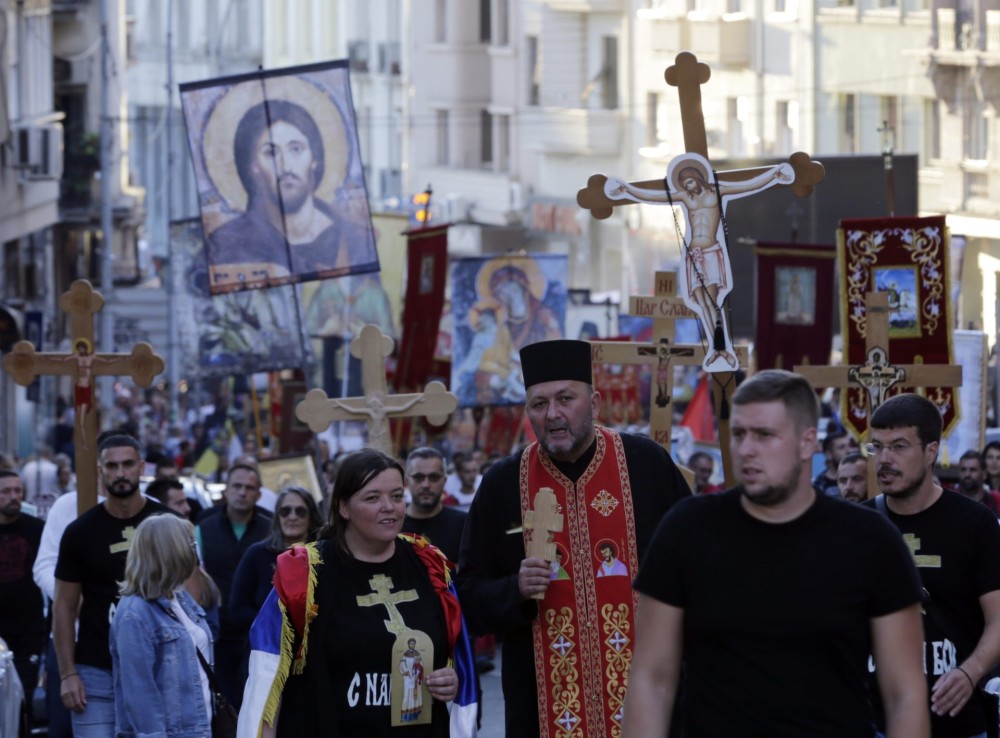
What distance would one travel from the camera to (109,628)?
31.1ft

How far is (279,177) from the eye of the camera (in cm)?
1734

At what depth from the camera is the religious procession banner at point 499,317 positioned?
2111cm

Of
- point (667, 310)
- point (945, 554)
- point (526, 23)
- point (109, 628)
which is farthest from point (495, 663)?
point (526, 23)

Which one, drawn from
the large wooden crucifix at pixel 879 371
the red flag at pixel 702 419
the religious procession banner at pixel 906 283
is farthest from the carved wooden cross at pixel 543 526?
the red flag at pixel 702 419

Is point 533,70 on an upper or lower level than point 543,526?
upper

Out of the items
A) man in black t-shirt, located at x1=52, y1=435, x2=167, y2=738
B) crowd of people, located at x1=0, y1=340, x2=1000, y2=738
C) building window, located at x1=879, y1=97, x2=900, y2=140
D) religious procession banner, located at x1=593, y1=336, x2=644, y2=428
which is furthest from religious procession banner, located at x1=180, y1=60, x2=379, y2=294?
building window, located at x1=879, y1=97, x2=900, y2=140

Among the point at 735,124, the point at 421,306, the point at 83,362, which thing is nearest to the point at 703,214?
the point at 83,362

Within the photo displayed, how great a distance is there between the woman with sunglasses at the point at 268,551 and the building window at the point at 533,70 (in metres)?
39.2

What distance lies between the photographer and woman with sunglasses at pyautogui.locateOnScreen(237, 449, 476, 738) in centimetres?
692

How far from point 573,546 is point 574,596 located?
0.52ft

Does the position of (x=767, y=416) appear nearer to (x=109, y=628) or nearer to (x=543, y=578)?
(x=543, y=578)

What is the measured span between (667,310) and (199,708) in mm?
3474

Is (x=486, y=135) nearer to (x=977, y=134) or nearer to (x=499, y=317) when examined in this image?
(x=977, y=134)

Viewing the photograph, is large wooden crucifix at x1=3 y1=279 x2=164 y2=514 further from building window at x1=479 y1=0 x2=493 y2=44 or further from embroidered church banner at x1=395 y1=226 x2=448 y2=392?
building window at x1=479 y1=0 x2=493 y2=44
